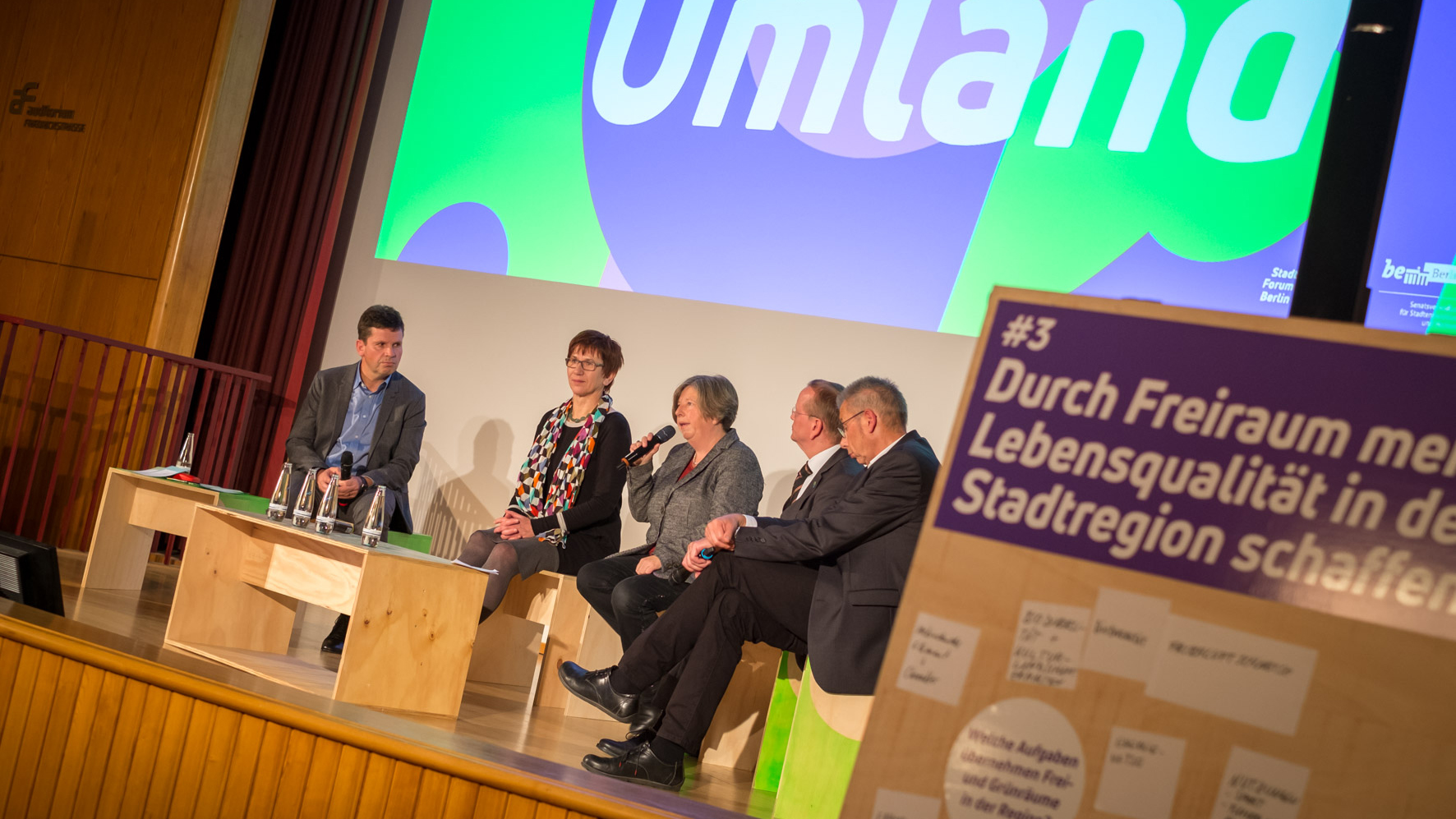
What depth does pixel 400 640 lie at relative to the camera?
2961mm

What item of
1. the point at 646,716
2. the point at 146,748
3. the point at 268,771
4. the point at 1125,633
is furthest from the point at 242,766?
the point at 1125,633

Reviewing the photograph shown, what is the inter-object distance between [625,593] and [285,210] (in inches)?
140

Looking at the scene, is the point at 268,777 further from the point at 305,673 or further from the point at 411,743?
the point at 305,673

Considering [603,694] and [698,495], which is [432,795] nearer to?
[603,694]

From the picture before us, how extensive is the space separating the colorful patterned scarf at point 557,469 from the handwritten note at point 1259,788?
290 centimetres

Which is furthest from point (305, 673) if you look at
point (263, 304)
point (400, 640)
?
point (263, 304)

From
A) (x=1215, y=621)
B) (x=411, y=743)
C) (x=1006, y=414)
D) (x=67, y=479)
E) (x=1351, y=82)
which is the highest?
(x=1351, y=82)

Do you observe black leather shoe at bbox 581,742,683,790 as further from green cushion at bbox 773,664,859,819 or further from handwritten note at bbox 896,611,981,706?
handwritten note at bbox 896,611,981,706

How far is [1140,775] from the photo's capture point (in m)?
1.15

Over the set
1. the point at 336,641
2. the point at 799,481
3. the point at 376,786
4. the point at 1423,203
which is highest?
the point at 1423,203

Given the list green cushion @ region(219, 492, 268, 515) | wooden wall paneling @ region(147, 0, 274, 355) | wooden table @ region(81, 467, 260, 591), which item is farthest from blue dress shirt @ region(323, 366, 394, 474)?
→ wooden wall paneling @ region(147, 0, 274, 355)

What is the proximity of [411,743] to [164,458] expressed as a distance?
168 inches

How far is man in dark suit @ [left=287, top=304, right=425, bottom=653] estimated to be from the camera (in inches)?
167

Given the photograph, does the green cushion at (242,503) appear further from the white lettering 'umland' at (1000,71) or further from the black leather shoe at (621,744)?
the white lettering 'umland' at (1000,71)
